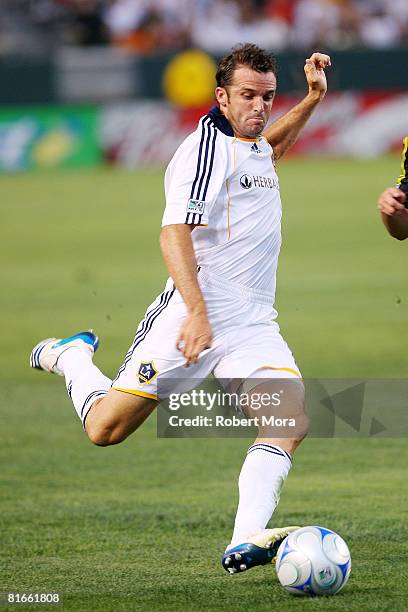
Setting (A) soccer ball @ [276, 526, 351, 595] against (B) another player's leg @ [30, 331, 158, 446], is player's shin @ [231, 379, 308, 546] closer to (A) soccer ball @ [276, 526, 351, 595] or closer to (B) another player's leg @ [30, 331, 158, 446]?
(A) soccer ball @ [276, 526, 351, 595]

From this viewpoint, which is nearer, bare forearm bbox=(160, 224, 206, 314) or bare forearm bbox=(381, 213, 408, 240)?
bare forearm bbox=(160, 224, 206, 314)

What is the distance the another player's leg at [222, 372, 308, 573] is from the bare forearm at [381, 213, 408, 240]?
107 cm

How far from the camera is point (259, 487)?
17.5 feet

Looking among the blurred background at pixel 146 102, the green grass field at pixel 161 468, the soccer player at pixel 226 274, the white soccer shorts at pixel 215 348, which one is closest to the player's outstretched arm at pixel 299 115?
the soccer player at pixel 226 274

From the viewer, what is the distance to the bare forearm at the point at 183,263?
5.33 meters

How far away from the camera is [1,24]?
30875 millimetres

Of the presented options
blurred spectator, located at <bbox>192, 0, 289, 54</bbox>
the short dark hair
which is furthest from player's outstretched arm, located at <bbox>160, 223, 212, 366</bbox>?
blurred spectator, located at <bbox>192, 0, 289, 54</bbox>

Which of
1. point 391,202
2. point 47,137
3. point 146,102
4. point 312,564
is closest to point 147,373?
point 312,564

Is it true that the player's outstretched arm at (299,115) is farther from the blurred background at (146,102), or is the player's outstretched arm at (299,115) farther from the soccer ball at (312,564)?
the blurred background at (146,102)

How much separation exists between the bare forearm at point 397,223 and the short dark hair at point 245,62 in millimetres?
936

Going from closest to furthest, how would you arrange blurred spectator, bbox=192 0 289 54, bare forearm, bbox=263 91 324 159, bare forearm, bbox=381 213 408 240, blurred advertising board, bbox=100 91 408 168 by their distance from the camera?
bare forearm, bbox=381 213 408 240, bare forearm, bbox=263 91 324 159, blurred advertising board, bbox=100 91 408 168, blurred spectator, bbox=192 0 289 54

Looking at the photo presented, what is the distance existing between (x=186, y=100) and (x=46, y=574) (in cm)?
2243

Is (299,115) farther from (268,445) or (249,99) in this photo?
Result: (268,445)

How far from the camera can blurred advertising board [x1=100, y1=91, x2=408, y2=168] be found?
26484mm
